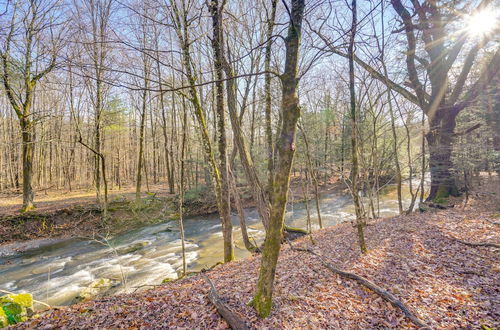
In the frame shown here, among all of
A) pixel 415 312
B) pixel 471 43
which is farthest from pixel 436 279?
pixel 471 43

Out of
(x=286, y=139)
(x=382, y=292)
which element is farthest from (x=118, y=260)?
(x=382, y=292)

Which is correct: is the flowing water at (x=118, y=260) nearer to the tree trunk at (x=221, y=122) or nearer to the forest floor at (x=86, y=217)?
the forest floor at (x=86, y=217)

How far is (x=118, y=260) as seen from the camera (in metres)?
7.04

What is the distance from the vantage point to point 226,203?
7000mm

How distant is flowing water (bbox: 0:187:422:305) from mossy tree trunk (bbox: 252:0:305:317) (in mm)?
4074

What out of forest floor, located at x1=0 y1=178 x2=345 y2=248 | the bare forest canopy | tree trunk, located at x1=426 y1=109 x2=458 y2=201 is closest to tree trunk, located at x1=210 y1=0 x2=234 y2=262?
the bare forest canopy

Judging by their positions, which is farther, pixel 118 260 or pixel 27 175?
pixel 27 175

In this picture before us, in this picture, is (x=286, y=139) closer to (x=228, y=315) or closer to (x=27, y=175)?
(x=228, y=315)

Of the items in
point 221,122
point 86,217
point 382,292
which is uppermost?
point 221,122

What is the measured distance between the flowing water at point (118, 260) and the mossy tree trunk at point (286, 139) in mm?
4074

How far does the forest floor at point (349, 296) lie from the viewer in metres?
3.06

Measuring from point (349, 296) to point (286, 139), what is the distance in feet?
9.21

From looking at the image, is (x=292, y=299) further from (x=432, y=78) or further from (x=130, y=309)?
(x=432, y=78)

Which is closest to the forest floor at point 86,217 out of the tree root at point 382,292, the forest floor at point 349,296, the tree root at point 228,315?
the forest floor at point 349,296
